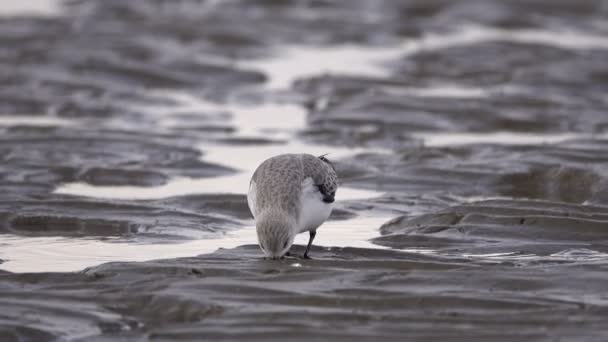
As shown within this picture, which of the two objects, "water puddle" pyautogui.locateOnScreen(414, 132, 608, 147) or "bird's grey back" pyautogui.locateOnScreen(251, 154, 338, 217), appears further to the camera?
"water puddle" pyautogui.locateOnScreen(414, 132, 608, 147)

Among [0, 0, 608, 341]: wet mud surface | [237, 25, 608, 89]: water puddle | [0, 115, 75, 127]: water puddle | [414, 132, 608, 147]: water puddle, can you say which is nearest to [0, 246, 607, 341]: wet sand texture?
[0, 0, 608, 341]: wet mud surface

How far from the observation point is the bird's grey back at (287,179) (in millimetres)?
8922

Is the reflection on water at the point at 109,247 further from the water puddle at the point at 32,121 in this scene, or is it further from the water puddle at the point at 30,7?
the water puddle at the point at 30,7

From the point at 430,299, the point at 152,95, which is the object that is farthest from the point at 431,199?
the point at 152,95

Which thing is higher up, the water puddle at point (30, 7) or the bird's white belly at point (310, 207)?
the water puddle at point (30, 7)

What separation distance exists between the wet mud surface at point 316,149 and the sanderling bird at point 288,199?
21 centimetres

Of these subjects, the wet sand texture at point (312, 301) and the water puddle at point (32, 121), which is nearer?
the wet sand texture at point (312, 301)

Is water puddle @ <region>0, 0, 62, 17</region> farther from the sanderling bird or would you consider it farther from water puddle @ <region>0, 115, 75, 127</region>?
the sanderling bird

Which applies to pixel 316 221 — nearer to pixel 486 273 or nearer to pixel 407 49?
pixel 486 273

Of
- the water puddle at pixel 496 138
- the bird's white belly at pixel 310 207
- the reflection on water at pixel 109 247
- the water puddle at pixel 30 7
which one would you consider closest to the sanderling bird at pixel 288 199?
the bird's white belly at pixel 310 207

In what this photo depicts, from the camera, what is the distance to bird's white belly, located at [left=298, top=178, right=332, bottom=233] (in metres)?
9.04

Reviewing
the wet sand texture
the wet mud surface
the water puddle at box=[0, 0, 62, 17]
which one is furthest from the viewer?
the water puddle at box=[0, 0, 62, 17]

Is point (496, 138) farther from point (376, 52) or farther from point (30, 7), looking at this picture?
point (30, 7)

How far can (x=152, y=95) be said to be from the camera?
18.7 metres
